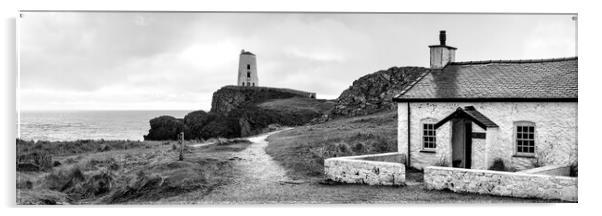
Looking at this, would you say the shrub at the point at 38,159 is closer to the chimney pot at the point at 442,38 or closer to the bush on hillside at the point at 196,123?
the chimney pot at the point at 442,38

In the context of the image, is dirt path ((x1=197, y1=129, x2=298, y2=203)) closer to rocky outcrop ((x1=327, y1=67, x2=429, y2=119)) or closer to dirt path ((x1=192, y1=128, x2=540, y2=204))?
dirt path ((x1=192, y1=128, x2=540, y2=204))

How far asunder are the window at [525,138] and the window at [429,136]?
2.30 meters

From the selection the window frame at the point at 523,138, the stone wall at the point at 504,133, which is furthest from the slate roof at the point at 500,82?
the window frame at the point at 523,138

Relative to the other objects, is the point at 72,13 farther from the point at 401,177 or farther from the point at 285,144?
the point at 285,144

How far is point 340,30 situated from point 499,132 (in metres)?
5.13

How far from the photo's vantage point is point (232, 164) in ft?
59.6

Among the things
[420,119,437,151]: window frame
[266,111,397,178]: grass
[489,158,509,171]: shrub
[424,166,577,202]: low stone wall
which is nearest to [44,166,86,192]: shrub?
[266,111,397,178]: grass

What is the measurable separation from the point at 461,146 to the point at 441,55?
3.03m

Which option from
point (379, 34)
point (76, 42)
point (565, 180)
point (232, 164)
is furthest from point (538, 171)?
point (76, 42)

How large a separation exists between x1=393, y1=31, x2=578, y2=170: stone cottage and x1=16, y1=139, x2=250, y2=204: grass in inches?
221

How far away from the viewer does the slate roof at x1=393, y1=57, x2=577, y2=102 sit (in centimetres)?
1556

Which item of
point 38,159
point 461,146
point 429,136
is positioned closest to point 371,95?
point 429,136

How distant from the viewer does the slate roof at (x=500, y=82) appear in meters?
15.6

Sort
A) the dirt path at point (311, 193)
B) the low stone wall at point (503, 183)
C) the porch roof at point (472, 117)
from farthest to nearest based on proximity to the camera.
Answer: the porch roof at point (472, 117) < the dirt path at point (311, 193) < the low stone wall at point (503, 183)
